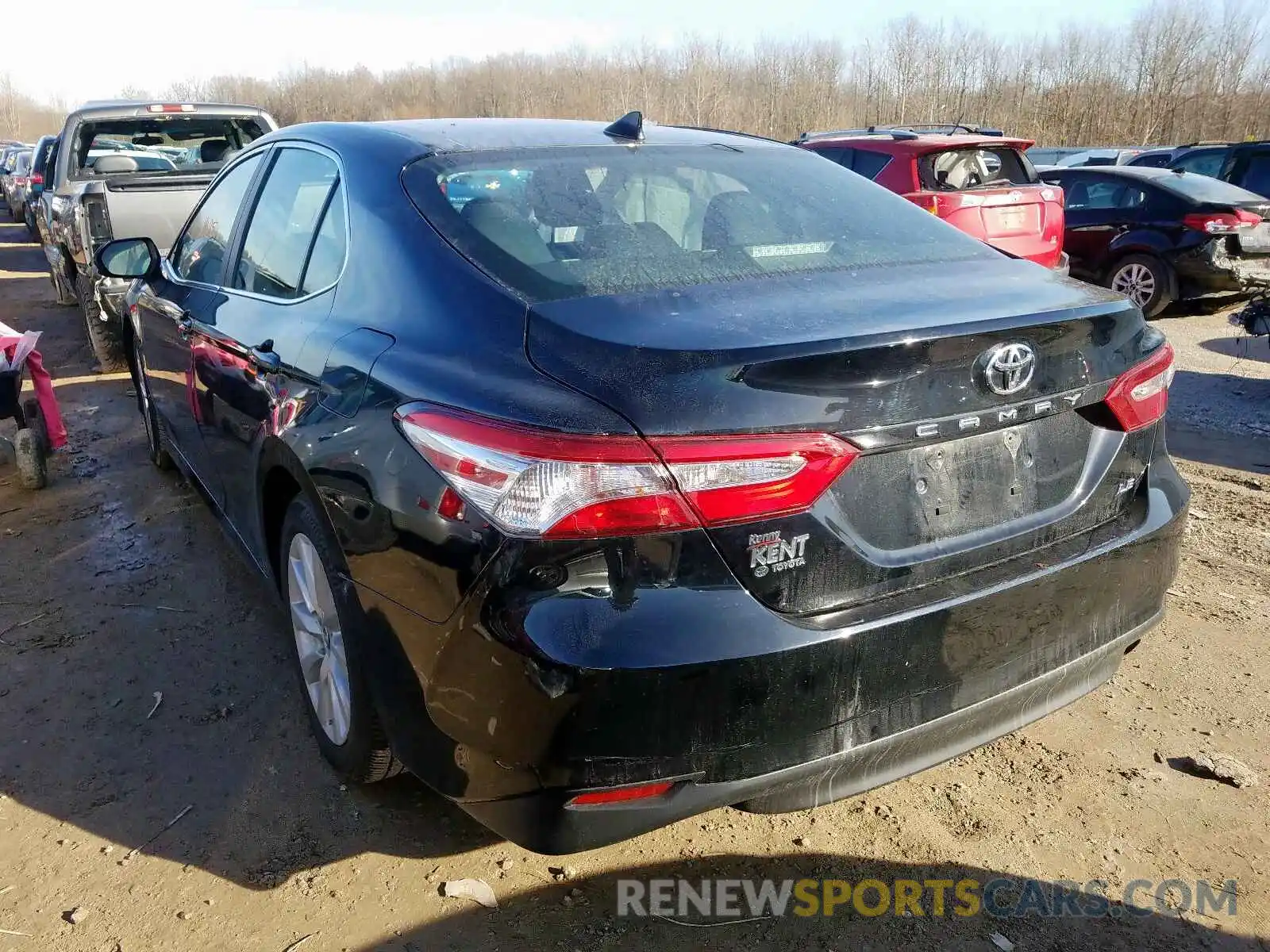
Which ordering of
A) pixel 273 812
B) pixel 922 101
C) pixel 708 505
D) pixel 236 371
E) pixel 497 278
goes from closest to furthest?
pixel 708 505 < pixel 497 278 < pixel 273 812 < pixel 236 371 < pixel 922 101

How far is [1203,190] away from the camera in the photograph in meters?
9.48

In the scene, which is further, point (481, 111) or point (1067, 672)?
point (481, 111)

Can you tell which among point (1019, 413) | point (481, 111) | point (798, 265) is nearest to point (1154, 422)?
point (1019, 413)

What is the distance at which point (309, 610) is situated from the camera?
9.04 ft

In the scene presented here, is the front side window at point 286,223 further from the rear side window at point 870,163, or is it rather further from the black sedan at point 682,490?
the rear side window at point 870,163

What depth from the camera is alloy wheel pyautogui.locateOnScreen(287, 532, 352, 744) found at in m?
2.57

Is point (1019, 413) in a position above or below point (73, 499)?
above

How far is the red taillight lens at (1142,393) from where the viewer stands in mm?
2203

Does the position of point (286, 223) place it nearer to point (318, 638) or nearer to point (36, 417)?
point (318, 638)

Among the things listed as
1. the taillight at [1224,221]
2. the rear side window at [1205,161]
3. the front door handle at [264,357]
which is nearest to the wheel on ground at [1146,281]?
the taillight at [1224,221]

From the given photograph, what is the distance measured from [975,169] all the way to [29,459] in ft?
24.8

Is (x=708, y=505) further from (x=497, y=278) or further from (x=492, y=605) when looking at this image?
(x=497, y=278)

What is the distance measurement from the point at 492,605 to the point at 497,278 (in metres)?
0.74

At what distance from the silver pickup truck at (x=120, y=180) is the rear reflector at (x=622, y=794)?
6084mm
